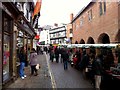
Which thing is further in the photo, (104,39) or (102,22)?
(104,39)

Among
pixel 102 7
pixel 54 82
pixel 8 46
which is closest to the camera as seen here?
pixel 8 46

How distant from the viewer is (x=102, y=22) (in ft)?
80.5

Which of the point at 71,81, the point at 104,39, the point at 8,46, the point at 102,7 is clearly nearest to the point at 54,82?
the point at 71,81

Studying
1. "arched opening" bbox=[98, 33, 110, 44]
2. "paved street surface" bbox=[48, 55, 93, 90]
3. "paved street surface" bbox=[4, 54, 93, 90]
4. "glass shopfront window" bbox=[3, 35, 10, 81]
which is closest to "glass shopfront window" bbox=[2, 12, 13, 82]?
"glass shopfront window" bbox=[3, 35, 10, 81]

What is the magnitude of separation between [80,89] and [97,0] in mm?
16050

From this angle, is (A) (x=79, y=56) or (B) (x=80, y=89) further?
(A) (x=79, y=56)

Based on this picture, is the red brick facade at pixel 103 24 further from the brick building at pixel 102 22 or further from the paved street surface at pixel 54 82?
the paved street surface at pixel 54 82

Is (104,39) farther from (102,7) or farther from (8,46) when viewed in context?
(8,46)

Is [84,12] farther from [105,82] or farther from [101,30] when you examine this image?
[105,82]

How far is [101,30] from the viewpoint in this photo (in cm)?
2500

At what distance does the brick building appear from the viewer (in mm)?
20616

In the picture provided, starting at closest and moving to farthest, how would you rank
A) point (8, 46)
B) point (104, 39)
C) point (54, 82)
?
point (8, 46)
point (54, 82)
point (104, 39)

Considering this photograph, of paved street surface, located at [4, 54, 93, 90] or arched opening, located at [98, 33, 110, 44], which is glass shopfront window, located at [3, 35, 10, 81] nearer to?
paved street surface, located at [4, 54, 93, 90]

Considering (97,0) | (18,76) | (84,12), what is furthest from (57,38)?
(18,76)
